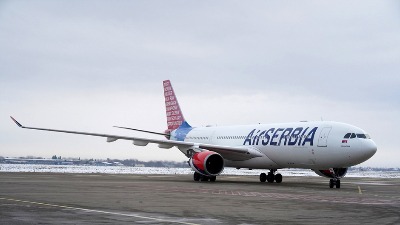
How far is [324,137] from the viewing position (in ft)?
91.0

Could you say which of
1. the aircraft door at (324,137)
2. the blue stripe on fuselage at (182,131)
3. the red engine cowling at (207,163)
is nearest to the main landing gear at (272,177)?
the red engine cowling at (207,163)

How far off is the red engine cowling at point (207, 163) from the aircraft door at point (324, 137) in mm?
6303

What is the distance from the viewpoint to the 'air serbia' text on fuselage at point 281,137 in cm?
2872

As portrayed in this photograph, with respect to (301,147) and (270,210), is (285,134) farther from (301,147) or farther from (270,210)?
(270,210)

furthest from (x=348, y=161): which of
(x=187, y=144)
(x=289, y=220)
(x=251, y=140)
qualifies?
(x=289, y=220)

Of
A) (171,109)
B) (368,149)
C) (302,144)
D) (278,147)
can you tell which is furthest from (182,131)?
(368,149)

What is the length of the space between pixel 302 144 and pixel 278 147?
2121 mm

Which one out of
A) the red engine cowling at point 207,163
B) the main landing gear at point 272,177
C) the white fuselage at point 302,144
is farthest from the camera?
the main landing gear at point 272,177

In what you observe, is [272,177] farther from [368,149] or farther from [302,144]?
[368,149]

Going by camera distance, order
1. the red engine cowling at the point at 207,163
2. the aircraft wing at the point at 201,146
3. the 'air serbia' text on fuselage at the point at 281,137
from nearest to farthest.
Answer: the 'air serbia' text on fuselage at the point at 281,137 < the red engine cowling at the point at 207,163 < the aircraft wing at the point at 201,146

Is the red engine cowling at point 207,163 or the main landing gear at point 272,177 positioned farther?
the main landing gear at point 272,177

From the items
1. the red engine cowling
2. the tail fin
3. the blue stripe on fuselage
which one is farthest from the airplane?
the tail fin

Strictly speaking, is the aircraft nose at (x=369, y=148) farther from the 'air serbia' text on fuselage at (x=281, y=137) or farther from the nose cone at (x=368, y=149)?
the 'air serbia' text on fuselage at (x=281, y=137)

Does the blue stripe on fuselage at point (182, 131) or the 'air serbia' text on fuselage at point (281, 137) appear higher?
the blue stripe on fuselage at point (182, 131)
